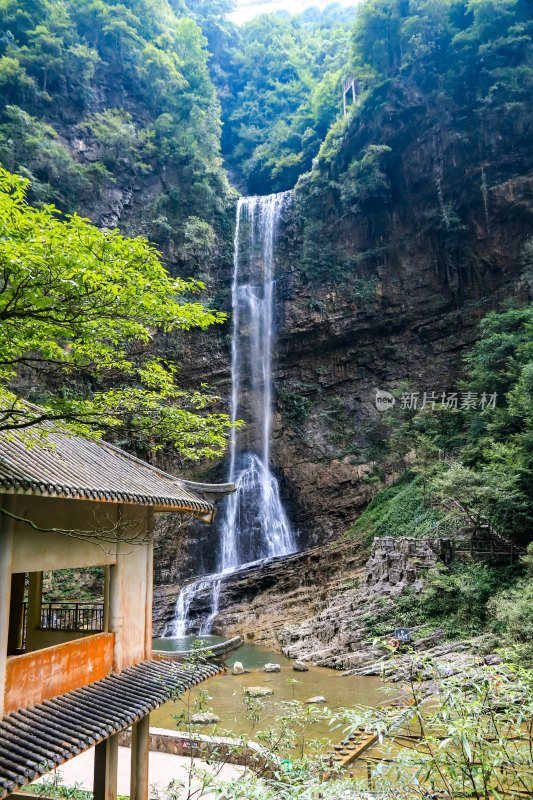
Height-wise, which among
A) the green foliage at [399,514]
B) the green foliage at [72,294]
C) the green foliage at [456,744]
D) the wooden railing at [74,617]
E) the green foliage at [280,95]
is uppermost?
the green foliage at [280,95]

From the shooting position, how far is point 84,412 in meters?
5.97

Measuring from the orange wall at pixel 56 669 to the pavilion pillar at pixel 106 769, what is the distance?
38.0 inches

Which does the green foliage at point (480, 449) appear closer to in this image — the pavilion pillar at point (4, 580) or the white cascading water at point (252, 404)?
the white cascading water at point (252, 404)

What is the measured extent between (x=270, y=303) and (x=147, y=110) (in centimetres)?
1580

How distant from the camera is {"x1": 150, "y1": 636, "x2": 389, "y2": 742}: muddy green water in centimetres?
1112

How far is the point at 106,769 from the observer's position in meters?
7.18

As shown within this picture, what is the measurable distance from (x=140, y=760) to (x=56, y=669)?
2517mm

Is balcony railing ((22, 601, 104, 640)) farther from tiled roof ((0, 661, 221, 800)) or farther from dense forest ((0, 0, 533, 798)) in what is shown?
dense forest ((0, 0, 533, 798))

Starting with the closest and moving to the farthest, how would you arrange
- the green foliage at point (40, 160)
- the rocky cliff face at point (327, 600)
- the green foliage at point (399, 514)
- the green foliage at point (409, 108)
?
the rocky cliff face at point (327, 600) < the green foliage at point (399, 514) < the green foliage at point (40, 160) < the green foliage at point (409, 108)

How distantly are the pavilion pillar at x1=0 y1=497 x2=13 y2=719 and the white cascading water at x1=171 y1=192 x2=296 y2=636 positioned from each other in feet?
54.3

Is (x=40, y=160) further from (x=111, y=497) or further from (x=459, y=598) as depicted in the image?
(x=459, y=598)

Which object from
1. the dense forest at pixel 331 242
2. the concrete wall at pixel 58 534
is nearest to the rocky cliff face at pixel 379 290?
the dense forest at pixel 331 242

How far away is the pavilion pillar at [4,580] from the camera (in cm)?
553

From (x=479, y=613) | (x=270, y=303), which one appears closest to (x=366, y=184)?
(x=270, y=303)
